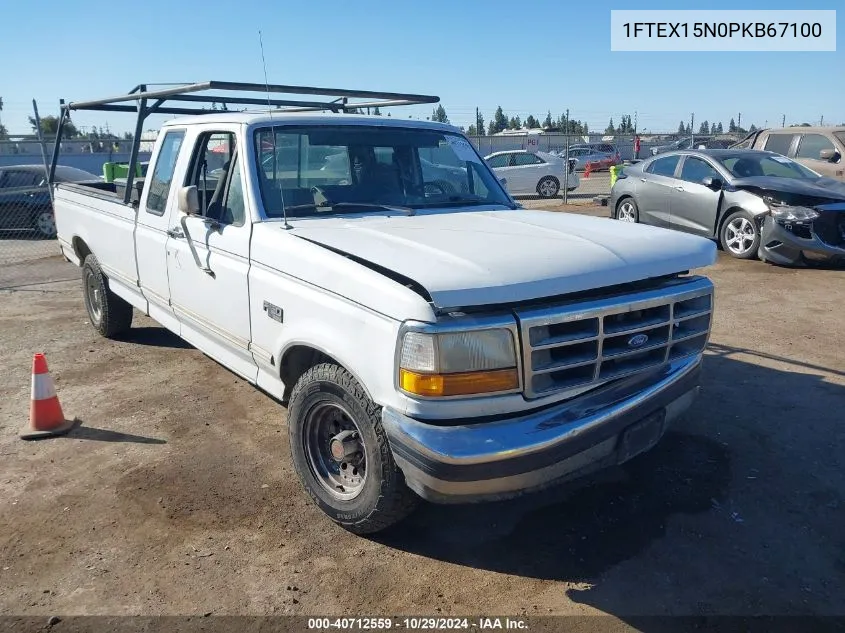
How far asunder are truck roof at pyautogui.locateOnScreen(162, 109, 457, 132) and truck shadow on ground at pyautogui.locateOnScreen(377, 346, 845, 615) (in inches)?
96.9

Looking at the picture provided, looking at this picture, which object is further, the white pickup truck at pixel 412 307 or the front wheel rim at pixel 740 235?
the front wheel rim at pixel 740 235

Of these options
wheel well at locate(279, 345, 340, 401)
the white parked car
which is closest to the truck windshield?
wheel well at locate(279, 345, 340, 401)

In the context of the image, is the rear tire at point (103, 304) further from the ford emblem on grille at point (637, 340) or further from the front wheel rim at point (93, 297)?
the ford emblem on grille at point (637, 340)

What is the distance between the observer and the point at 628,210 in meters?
11.7

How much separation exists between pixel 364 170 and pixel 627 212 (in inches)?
334

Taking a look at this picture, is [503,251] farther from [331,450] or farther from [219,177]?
[219,177]

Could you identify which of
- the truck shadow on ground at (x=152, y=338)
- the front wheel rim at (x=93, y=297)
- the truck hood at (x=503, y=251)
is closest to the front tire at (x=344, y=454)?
the truck hood at (x=503, y=251)

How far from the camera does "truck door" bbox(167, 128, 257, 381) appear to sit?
151 inches

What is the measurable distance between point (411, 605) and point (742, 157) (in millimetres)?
9711

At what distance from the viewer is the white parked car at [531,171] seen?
69.3ft

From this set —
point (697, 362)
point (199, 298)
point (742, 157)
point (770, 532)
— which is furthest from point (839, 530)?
point (742, 157)

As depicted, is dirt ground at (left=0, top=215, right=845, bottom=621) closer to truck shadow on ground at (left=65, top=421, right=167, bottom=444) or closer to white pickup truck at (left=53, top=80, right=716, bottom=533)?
truck shadow on ground at (left=65, top=421, right=167, bottom=444)

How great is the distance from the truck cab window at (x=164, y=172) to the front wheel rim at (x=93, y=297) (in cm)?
186

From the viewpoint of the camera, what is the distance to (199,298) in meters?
4.30
